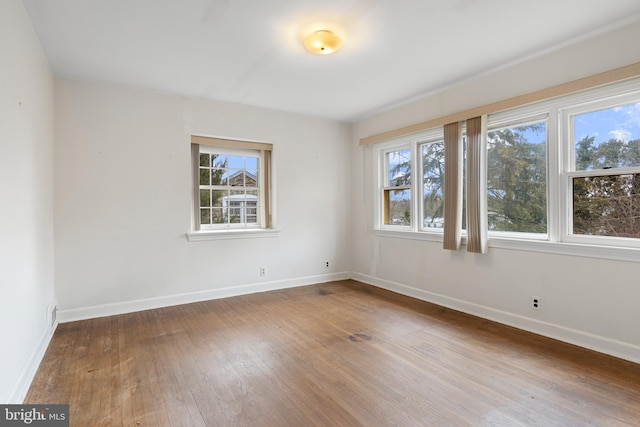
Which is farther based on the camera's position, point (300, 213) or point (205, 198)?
point (300, 213)

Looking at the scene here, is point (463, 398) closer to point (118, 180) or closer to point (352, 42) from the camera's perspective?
point (352, 42)

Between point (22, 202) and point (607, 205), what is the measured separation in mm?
4502

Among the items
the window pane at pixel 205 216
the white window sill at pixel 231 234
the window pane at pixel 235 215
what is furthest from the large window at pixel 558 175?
the window pane at pixel 205 216

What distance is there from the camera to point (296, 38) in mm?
2746

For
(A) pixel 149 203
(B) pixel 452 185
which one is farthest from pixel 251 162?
(B) pixel 452 185

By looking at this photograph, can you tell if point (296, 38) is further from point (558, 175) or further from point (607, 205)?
point (607, 205)

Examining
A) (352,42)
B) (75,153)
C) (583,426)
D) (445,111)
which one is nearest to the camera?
(583,426)

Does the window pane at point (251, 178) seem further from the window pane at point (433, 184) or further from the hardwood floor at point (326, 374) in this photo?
the window pane at point (433, 184)

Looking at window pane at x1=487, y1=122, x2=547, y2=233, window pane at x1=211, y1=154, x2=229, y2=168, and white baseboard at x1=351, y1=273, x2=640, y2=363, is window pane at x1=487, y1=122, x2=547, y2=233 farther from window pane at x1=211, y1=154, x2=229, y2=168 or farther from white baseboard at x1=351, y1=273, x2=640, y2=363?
window pane at x1=211, y1=154, x2=229, y2=168

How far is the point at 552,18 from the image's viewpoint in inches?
97.3

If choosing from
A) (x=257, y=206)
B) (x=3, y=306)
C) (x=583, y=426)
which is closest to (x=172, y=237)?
(x=257, y=206)

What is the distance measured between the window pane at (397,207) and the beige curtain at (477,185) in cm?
108

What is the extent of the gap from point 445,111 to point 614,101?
5.10ft

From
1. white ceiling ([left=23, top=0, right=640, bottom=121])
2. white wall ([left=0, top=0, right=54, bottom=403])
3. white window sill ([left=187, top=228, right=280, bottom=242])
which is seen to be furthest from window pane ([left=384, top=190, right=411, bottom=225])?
white wall ([left=0, top=0, right=54, bottom=403])
